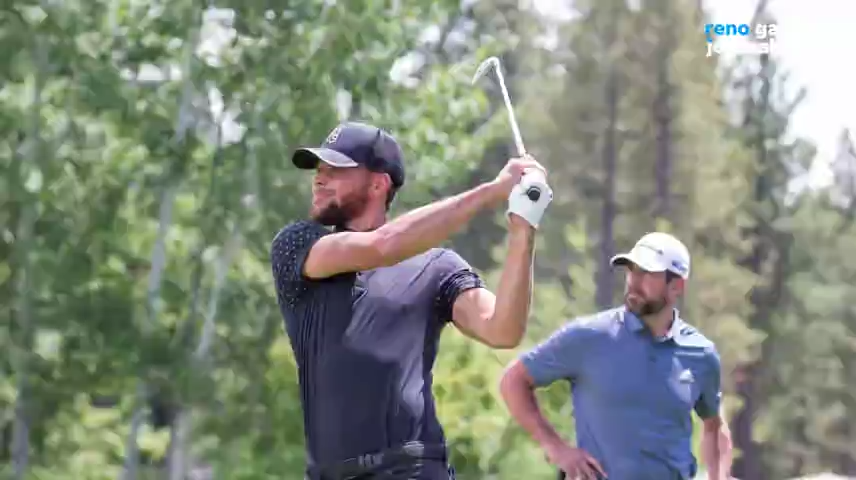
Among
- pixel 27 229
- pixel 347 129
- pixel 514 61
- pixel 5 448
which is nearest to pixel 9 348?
pixel 27 229

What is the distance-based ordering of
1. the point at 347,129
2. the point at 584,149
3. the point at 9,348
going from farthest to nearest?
the point at 584,149, the point at 9,348, the point at 347,129

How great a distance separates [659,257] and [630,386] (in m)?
0.47

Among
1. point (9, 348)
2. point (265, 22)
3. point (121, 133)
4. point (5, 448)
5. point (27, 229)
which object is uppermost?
point (265, 22)

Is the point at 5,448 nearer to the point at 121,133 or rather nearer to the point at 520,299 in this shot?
the point at 121,133

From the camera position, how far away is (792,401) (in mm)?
33906

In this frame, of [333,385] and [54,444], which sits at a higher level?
[333,385]

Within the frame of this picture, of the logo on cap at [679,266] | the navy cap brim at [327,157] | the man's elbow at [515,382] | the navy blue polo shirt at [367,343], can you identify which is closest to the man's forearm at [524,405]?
the man's elbow at [515,382]

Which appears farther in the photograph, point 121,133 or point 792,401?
point 792,401

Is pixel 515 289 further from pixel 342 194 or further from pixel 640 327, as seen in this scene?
pixel 640 327

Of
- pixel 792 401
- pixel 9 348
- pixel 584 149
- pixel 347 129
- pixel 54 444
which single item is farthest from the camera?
pixel 792 401

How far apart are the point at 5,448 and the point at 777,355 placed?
73.4ft

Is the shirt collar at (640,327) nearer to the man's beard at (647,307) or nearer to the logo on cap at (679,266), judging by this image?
the man's beard at (647,307)

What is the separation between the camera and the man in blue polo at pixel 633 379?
430cm

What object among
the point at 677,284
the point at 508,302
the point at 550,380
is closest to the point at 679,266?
the point at 677,284
